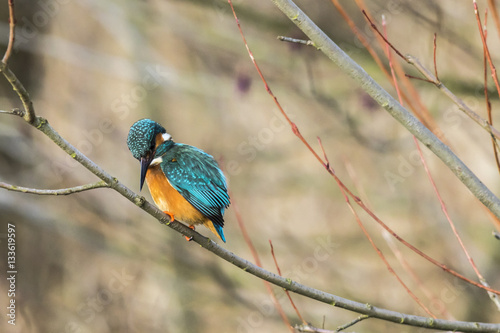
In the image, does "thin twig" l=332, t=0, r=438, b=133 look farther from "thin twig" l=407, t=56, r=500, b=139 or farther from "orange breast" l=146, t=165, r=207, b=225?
"orange breast" l=146, t=165, r=207, b=225

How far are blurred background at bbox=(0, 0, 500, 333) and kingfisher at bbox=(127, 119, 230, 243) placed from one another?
331 cm

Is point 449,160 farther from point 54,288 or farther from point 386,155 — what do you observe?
point 54,288

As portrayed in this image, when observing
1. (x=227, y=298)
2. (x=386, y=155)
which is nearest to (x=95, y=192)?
(x=227, y=298)

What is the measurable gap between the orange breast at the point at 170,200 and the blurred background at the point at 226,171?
3333 millimetres

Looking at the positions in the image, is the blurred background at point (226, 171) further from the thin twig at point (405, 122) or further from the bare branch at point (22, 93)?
the bare branch at point (22, 93)

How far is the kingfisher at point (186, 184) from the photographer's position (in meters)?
2.43

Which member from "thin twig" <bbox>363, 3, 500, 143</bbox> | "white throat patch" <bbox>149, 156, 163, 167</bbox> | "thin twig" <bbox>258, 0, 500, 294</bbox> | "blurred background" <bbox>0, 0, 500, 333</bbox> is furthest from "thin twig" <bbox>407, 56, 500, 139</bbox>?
"blurred background" <bbox>0, 0, 500, 333</bbox>

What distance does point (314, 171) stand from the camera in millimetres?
6805

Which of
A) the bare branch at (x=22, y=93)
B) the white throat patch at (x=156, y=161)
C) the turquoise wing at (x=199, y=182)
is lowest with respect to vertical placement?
the white throat patch at (x=156, y=161)

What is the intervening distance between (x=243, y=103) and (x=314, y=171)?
4.28 ft

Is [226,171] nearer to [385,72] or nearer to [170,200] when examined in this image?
[170,200]

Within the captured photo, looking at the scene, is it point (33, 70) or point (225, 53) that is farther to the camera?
point (33, 70)

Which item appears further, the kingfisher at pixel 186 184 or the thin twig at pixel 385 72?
the kingfisher at pixel 186 184

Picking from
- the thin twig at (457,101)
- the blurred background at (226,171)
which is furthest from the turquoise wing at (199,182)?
the blurred background at (226,171)
